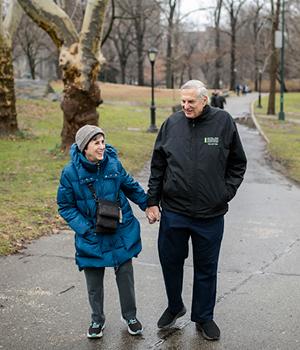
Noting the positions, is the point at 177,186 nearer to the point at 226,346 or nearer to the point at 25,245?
the point at 226,346

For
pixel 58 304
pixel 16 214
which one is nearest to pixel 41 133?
pixel 16 214

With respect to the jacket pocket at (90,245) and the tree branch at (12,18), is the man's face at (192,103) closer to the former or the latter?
the jacket pocket at (90,245)

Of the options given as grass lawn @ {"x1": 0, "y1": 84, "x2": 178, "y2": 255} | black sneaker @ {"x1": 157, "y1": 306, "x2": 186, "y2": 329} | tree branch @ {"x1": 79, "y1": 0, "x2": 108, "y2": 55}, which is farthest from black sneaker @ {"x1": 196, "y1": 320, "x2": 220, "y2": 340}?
tree branch @ {"x1": 79, "y1": 0, "x2": 108, "y2": 55}

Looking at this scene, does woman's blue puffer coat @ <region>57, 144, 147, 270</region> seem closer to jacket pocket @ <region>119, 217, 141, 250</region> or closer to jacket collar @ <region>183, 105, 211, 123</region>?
jacket pocket @ <region>119, 217, 141, 250</region>

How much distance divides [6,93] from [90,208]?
1324 centimetres

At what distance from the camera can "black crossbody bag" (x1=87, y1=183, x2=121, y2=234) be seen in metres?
3.94

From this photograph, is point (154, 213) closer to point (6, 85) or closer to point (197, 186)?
point (197, 186)

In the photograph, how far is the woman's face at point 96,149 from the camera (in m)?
3.94

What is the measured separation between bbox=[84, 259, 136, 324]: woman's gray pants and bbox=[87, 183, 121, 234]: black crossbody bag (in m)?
0.33

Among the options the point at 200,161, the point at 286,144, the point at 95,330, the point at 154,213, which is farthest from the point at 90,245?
the point at 286,144

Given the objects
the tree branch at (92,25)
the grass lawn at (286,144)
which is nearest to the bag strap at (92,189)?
the grass lawn at (286,144)

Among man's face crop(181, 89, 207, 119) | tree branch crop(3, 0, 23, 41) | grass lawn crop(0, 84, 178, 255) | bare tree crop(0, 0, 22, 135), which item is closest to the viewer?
man's face crop(181, 89, 207, 119)

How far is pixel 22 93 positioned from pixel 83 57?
19721 millimetres

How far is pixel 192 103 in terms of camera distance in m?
3.87
